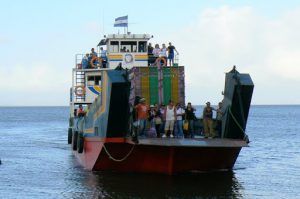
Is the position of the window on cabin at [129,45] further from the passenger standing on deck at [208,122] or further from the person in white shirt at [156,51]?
the passenger standing on deck at [208,122]

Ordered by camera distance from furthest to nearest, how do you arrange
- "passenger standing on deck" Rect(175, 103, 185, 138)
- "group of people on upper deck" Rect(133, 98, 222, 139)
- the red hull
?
"passenger standing on deck" Rect(175, 103, 185, 138) → "group of people on upper deck" Rect(133, 98, 222, 139) → the red hull

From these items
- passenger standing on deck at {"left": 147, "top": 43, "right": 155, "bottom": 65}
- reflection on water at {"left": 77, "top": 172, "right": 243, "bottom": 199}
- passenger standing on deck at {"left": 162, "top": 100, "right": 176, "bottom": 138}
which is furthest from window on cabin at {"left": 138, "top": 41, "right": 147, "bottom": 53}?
reflection on water at {"left": 77, "top": 172, "right": 243, "bottom": 199}

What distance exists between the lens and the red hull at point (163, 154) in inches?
733

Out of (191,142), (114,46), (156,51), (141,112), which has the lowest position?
(191,142)

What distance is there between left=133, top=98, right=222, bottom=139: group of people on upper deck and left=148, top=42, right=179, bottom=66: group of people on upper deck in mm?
5677

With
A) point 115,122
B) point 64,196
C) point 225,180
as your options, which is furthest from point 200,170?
point 64,196

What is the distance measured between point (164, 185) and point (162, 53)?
30.0 feet

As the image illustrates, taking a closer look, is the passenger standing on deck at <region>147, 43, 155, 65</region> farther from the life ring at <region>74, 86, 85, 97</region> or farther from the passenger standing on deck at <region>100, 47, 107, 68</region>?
the life ring at <region>74, 86, 85, 97</region>

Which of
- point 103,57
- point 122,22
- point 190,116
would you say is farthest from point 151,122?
point 122,22

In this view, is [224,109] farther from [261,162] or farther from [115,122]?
[261,162]

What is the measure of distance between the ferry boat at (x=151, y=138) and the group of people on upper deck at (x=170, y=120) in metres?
0.37

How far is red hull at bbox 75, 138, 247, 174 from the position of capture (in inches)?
733

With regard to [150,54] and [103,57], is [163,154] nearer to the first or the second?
[150,54]

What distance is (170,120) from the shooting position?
20250mm
